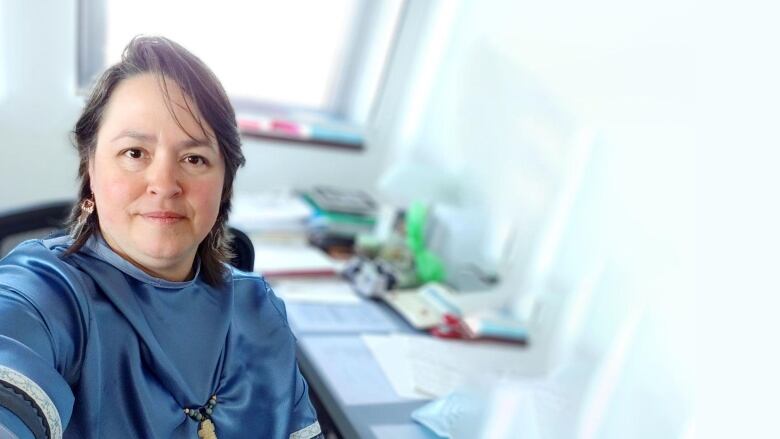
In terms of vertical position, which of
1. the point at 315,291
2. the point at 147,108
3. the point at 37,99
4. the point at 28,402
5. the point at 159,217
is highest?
the point at 147,108

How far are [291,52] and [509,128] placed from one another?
84cm

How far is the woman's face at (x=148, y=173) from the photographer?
643mm

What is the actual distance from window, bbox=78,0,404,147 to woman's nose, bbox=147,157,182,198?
1.17 metres

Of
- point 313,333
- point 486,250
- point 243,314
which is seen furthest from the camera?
point 486,250

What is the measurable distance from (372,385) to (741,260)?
71cm

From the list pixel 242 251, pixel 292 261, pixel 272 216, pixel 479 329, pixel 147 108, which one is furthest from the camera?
pixel 272 216

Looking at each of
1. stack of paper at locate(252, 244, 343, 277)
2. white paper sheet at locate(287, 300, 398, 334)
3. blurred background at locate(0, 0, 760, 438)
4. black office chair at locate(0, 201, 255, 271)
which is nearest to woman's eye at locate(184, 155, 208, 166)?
blurred background at locate(0, 0, 760, 438)

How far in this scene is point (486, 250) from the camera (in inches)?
69.0

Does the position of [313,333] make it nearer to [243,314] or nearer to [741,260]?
[243,314]

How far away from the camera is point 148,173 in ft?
2.14

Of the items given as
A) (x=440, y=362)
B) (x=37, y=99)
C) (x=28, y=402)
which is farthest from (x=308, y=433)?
(x=37, y=99)

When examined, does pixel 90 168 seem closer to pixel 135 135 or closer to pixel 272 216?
pixel 135 135

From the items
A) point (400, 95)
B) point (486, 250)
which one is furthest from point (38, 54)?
point (486, 250)

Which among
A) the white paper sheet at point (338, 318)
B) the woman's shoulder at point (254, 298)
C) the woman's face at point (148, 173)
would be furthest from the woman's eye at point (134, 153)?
the white paper sheet at point (338, 318)
